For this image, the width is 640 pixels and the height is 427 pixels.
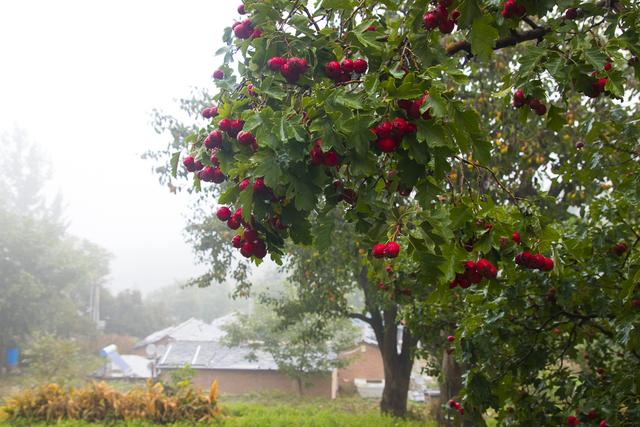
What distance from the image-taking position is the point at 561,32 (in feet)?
6.56

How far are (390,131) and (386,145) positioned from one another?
0.05 metres

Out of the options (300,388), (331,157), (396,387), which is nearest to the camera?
(331,157)

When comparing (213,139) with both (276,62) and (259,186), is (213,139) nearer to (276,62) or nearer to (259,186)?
(259,186)

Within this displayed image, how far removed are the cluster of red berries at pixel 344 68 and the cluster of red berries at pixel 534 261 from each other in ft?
3.33

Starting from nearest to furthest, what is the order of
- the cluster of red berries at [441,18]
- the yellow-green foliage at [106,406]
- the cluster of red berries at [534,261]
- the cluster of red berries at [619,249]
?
the cluster of red berries at [441,18], the cluster of red berries at [534,261], the cluster of red berries at [619,249], the yellow-green foliage at [106,406]

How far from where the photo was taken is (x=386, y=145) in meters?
1.61

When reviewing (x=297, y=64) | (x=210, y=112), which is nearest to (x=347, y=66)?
(x=297, y=64)

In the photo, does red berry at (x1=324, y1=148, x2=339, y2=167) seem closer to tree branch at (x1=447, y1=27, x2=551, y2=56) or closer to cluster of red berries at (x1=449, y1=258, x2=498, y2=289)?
cluster of red berries at (x1=449, y1=258, x2=498, y2=289)

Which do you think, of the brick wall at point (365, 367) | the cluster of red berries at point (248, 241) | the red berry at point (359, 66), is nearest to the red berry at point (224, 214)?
the cluster of red berries at point (248, 241)

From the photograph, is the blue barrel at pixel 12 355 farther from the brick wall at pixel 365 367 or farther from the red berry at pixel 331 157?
the red berry at pixel 331 157

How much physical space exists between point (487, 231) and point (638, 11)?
3.54ft

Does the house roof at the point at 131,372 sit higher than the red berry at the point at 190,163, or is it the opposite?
the red berry at the point at 190,163

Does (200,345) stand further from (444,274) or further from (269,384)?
(444,274)

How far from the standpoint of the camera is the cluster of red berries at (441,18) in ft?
6.10
